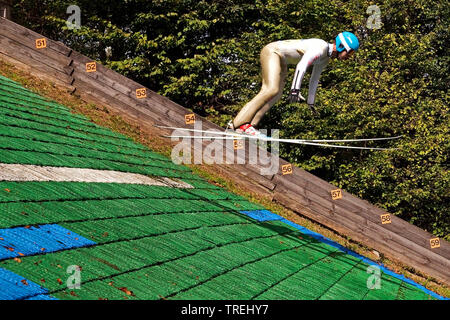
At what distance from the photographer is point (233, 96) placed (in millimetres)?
14750

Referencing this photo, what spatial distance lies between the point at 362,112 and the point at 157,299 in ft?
32.2

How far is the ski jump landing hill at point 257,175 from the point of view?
28.1 feet

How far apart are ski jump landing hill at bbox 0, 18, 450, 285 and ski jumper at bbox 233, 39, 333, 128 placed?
10.0 ft

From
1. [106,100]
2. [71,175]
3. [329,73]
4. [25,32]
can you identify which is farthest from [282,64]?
[329,73]

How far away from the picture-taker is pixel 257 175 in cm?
898

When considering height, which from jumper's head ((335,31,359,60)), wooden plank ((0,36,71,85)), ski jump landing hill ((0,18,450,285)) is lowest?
ski jump landing hill ((0,18,450,285))

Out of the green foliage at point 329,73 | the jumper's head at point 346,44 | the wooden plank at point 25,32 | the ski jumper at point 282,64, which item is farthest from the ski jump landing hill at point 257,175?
the jumper's head at point 346,44

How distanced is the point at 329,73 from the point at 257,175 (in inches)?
238

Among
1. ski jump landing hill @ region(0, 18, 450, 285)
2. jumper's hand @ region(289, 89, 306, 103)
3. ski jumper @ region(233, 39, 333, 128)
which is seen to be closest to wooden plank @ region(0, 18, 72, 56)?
ski jump landing hill @ region(0, 18, 450, 285)

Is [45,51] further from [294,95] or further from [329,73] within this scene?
[329,73]

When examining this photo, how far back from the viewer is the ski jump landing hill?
8.58 meters

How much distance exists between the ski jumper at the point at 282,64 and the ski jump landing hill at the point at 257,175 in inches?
121

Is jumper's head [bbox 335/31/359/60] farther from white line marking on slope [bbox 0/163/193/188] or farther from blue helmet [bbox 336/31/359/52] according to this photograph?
white line marking on slope [bbox 0/163/193/188]
